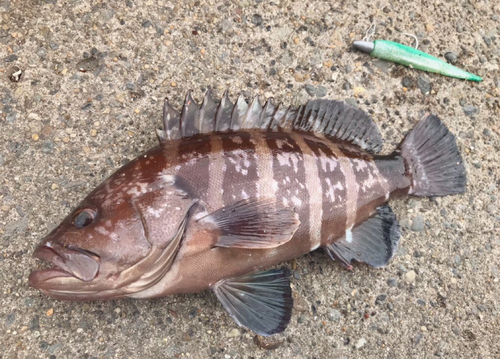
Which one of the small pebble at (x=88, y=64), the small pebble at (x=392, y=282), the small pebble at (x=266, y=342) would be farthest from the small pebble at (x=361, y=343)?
the small pebble at (x=88, y=64)

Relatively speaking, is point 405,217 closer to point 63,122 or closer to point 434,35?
point 434,35

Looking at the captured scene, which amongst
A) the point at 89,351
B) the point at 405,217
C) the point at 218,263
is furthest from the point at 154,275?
the point at 405,217

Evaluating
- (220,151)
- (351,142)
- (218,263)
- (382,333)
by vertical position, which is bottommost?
(382,333)

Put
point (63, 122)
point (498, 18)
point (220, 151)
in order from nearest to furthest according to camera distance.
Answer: point (220, 151)
point (63, 122)
point (498, 18)

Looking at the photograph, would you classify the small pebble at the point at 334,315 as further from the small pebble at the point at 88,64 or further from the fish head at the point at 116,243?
the small pebble at the point at 88,64

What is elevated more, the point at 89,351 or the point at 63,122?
the point at 63,122

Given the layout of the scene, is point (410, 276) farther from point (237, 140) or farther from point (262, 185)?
point (237, 140)
